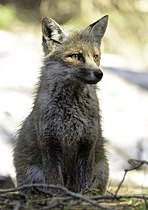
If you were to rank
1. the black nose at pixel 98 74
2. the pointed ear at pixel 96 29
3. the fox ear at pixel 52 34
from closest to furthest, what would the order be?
the black nose at pixel 98 74 < the fox ear at pixel 52 34 < the pointed ear at pixel 96 29

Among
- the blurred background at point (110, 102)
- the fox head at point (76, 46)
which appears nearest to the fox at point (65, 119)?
the fox head at point (76, 46)

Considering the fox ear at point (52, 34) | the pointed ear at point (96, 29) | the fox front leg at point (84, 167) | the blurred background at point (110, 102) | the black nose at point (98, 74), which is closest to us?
the black nose at point (98, 74)

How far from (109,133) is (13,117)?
5.63 feet

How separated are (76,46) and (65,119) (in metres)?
0.88

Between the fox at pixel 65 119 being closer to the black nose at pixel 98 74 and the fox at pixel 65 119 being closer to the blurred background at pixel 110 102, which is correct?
the black nose at pixel 98 74

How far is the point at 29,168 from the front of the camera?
290 inches

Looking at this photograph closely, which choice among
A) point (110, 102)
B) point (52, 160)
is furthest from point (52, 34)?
point (110, 102)

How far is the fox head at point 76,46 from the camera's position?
22.9 ft

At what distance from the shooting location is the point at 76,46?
23.6ft

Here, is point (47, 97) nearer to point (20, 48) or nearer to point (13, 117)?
point (13, 117)

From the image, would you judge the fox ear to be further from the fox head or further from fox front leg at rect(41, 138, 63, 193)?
fox front leg at rect(41, 138, 63, 193)

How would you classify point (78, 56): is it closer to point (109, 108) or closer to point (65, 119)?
point (65, 119)

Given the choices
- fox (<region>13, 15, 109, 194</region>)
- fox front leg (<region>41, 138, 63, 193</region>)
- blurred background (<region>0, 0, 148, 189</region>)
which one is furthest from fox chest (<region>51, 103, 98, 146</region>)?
blurred background (<region>0, 0, 148, 189</region>)

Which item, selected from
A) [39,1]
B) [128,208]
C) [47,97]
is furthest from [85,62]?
[39,1]
